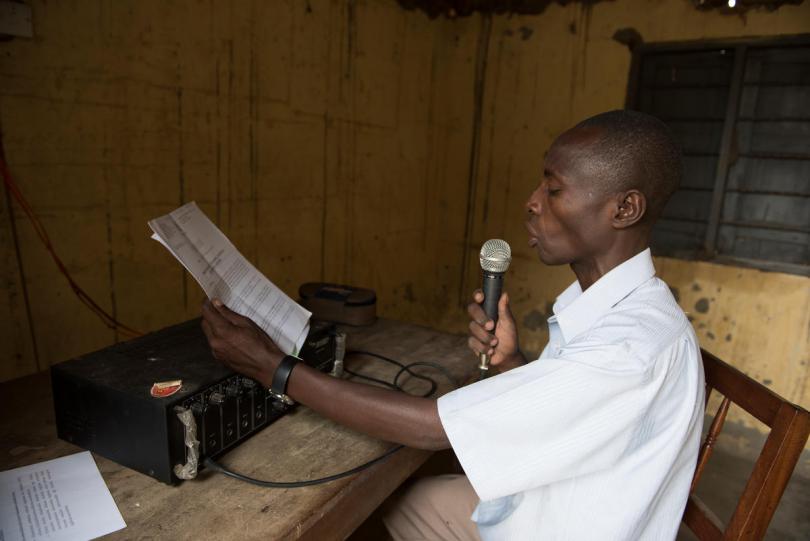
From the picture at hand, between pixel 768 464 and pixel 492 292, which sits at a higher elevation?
pixel 492 292

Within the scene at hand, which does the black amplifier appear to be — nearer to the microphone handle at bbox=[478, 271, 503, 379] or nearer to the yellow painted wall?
the microphone handle at bbox=[478, 271, 503, 379]

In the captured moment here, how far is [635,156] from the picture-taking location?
976 mm

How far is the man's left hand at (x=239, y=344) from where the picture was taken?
98 centimetres

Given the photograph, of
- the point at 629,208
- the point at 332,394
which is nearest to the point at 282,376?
the point at 332,394

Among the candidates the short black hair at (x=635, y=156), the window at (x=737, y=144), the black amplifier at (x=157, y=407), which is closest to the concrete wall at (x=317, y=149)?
A: the window at (x=737, y=144)

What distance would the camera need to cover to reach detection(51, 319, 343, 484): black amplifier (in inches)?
34.3

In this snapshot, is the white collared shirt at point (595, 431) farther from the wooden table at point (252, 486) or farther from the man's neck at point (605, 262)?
the wooden table at point (252, 486)

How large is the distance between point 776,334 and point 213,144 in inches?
125

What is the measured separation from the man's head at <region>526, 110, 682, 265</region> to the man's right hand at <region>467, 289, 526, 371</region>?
0.23m

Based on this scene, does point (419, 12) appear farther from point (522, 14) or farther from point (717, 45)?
point (717, 45)

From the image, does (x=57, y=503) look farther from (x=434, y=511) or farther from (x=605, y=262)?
(x=605, y=262)

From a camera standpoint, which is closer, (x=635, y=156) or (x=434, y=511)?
(x=635, y=156)

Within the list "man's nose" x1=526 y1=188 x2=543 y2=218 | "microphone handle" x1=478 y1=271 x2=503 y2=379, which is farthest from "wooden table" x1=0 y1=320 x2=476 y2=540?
"man's nose" x1=526 y1=188 x2=543 y2=218

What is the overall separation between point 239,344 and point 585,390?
0.64 meters
